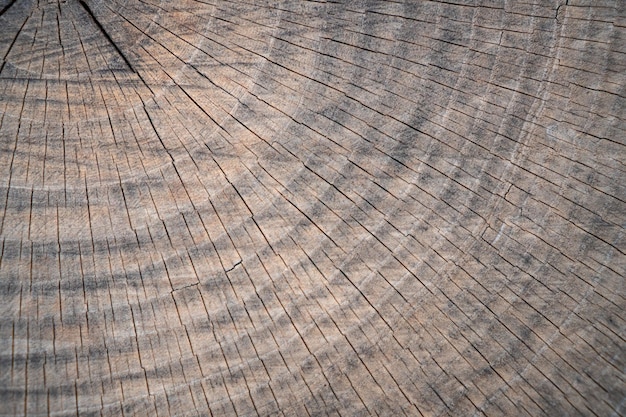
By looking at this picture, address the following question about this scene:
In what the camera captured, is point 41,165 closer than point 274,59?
Yes

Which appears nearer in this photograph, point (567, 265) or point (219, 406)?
point (219, 406)

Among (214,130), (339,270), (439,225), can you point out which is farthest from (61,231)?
(439,225)

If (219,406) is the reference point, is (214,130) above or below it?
above

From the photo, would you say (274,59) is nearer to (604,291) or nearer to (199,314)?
(199,314)

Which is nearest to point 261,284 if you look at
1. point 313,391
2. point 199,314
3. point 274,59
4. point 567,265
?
point 199,314

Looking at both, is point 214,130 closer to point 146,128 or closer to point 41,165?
point 146,128

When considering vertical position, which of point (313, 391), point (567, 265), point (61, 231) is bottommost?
point (313, 391)
